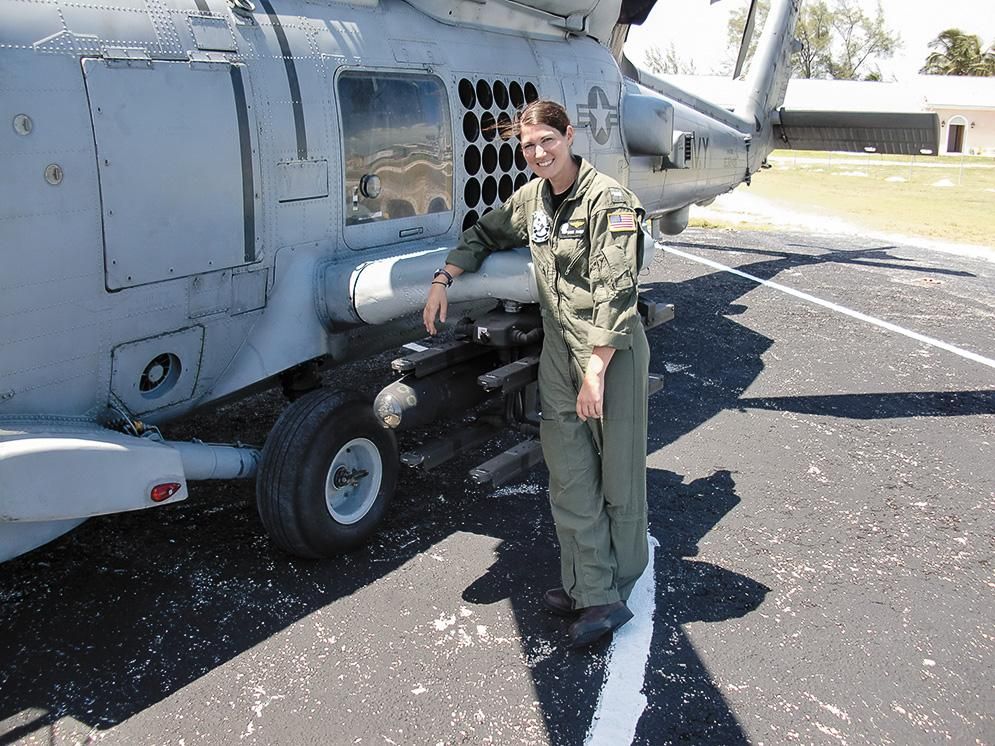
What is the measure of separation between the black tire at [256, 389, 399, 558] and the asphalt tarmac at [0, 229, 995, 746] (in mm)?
177

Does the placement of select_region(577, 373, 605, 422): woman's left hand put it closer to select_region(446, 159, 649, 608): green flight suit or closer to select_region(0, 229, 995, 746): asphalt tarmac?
select_region(446, 159, 649, 608): green flight suit

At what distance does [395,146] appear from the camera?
441 centimetres

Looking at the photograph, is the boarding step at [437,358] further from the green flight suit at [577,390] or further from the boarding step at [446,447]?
the green flight suit at [577,390]

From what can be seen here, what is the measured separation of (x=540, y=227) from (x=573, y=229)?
187 mm

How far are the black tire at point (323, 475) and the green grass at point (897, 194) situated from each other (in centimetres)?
1262

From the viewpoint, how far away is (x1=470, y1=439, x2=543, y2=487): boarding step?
12.2ft

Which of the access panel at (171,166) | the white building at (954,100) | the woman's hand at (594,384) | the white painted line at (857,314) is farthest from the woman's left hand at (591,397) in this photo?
the white building at (954,100)

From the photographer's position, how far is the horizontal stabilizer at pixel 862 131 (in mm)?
9406

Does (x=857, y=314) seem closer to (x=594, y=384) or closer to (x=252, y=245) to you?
(x=594, y=384)

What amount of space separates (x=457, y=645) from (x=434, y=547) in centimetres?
78

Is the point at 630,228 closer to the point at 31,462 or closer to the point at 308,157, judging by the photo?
the point at 308,157

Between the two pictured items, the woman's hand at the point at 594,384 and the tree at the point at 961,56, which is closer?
the woman's hand at the point at 594,384

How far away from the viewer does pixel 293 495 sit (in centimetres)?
359

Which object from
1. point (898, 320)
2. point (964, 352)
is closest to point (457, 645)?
point (964, 352)
